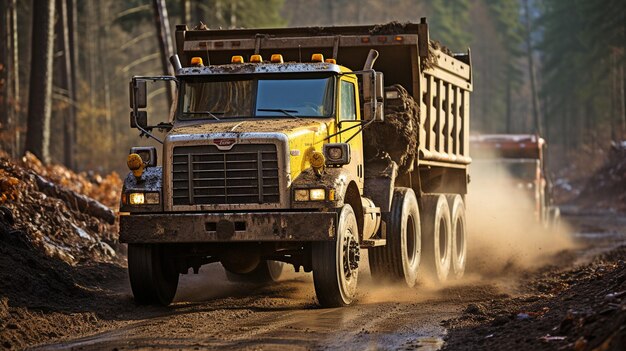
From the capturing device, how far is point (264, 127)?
1243 centimetres

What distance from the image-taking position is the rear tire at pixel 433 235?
16438 millimetres

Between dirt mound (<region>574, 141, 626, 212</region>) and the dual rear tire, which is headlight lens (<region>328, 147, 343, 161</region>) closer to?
the dual rear tire

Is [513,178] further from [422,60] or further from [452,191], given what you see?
[422,60]

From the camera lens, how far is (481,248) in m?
21.9

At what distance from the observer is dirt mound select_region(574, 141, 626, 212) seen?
137 ft

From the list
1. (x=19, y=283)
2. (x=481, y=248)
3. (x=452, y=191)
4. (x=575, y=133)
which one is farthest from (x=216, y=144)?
(x=575, y=133)

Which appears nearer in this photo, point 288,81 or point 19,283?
point 19,283

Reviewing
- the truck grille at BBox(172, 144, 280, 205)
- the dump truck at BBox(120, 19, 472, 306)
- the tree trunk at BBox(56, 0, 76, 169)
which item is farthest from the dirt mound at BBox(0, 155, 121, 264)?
the tree trunk at BBox(56, 0, 76, 169)

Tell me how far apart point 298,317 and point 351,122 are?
2932 mm

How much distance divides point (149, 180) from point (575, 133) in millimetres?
75421

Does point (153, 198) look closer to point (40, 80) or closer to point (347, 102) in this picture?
point (347, 102)

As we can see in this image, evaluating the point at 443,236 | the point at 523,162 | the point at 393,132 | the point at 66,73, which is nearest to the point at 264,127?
the point at 393,132

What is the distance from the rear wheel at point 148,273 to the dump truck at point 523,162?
52.7 feet

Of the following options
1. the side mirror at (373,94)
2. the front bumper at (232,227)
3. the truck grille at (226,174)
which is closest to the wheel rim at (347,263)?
the front bumper at (232,227)
